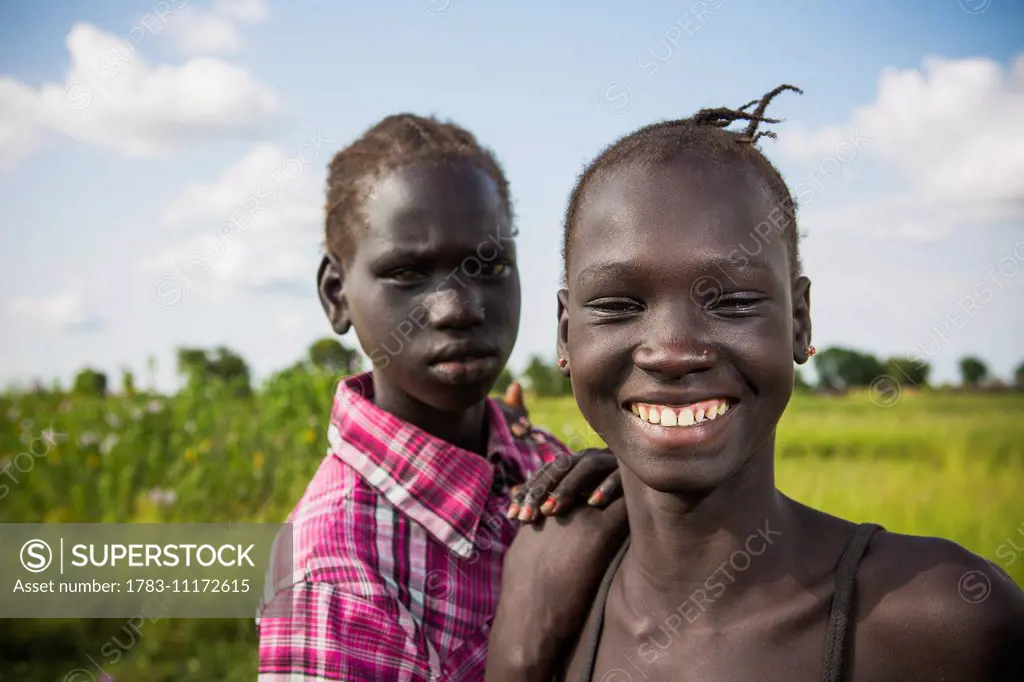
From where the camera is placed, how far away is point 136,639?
→ 5508 millimetres

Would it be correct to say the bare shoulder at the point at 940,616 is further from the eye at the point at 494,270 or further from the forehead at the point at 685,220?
the eye at the point at 494,270

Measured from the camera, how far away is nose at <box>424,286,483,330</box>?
2.52 meters

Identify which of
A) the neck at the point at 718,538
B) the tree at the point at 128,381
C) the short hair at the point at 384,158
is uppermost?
the tree at the point at 128,381

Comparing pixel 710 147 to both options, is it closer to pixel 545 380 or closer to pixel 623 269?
pixel 623 269

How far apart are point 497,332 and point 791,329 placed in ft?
3.50

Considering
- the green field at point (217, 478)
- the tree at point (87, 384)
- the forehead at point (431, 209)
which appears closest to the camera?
the forehead at point (431, 209)

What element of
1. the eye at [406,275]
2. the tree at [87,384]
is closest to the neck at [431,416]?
the eye at [406,275]

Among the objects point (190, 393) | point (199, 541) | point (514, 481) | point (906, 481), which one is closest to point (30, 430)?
point (190, 393)

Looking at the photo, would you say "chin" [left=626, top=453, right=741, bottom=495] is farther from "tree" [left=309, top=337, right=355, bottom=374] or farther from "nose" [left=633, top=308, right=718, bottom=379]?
"tree" [left=309, top=337, right=355, bottom=374]

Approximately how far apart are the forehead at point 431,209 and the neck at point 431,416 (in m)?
0.45

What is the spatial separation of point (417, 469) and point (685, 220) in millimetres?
1207

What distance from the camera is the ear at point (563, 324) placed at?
1.99 meters

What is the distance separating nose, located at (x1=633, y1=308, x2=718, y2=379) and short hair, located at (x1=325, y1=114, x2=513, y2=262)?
1265 millimetres

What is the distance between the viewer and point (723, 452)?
65.0 inches
